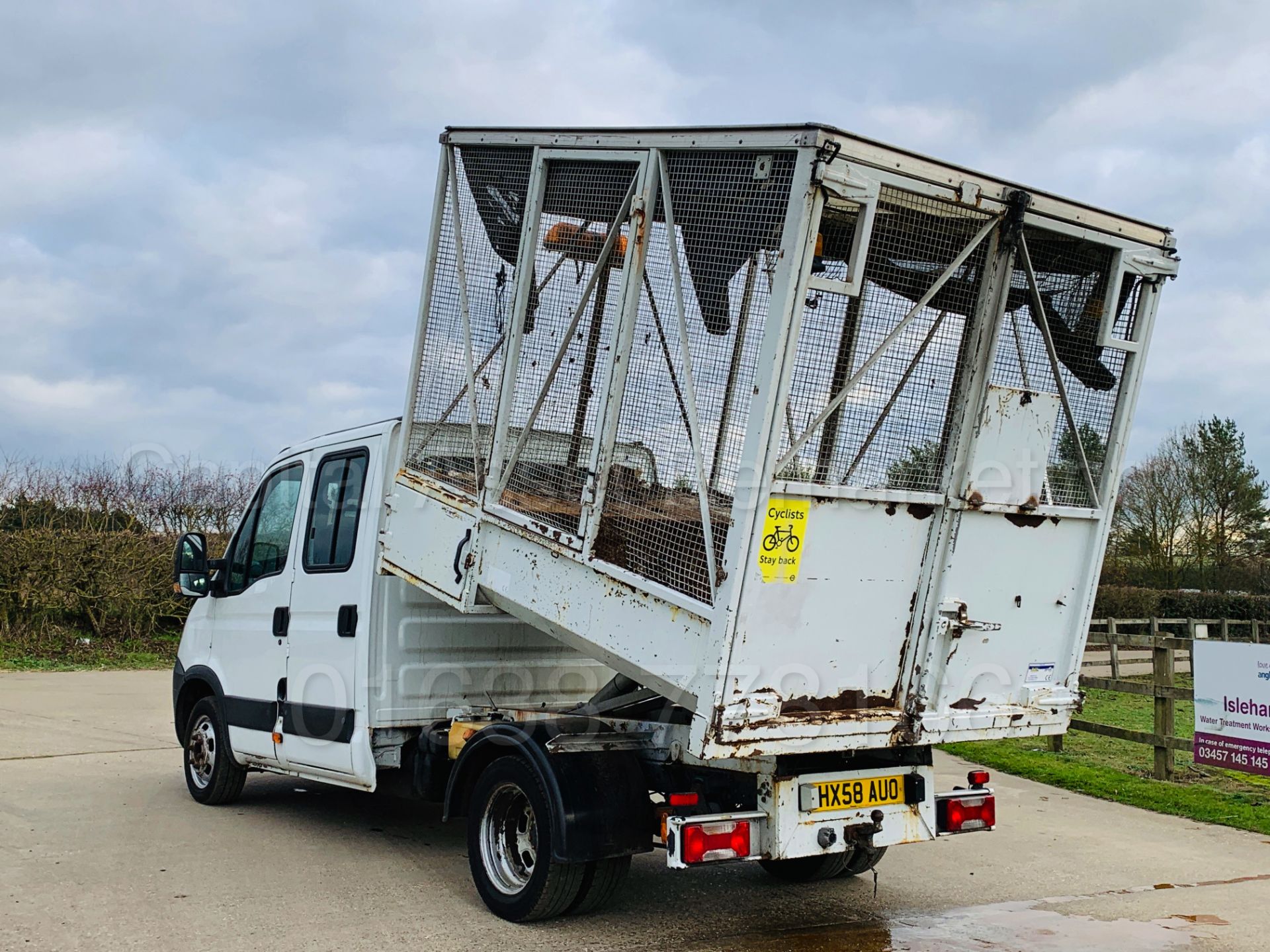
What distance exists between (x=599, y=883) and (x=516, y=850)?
17.2 inches

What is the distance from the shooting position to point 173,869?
611cm

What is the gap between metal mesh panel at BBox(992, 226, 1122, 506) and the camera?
5023 millimetres

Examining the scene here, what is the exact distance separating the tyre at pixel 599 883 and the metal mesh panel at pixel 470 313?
1.82 metres

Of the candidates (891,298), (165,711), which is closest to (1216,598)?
(165,711)

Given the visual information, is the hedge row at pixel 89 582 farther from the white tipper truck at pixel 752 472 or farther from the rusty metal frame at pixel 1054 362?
the rusty metal frame at pixel 1054 362

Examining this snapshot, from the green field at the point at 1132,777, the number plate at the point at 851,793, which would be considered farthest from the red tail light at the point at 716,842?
the green field at the point at 1132,777

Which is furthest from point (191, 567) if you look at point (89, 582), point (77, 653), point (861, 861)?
point (89, 582)

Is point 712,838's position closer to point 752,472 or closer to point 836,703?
point 836,703

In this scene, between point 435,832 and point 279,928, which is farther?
point 435,832

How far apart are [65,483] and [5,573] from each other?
7.23 feet

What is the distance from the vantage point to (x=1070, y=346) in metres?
5.18

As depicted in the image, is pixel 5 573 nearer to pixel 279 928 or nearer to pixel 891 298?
pixel 279 928

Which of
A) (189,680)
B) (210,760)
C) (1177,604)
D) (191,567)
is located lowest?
(210,760)

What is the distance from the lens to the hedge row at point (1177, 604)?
96.4 ft
